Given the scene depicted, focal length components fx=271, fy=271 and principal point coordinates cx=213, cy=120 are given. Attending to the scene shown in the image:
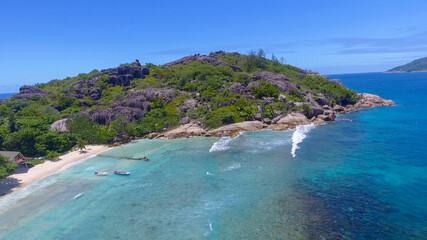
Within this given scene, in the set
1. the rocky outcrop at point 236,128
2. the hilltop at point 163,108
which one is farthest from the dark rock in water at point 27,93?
the rocky outcrop at point 236,128

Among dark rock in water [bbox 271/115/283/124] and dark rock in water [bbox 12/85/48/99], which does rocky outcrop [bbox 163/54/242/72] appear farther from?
dark rock in water [bbox 12/85/48/99]

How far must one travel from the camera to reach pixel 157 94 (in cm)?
9056

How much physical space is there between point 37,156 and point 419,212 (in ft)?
196

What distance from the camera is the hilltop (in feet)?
193

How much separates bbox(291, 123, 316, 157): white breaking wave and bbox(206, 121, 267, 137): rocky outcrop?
893 cm

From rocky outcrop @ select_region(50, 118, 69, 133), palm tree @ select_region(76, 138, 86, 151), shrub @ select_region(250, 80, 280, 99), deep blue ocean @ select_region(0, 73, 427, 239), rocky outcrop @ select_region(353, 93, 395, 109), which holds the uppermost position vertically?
shrub @ select_region(250, 80, 280, 99)

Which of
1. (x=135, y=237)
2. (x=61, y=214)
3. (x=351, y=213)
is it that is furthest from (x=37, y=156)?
(x=351, y=213)

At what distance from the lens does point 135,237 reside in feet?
84.7

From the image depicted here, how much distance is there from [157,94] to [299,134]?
4982cm

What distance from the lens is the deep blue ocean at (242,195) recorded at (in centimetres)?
2631

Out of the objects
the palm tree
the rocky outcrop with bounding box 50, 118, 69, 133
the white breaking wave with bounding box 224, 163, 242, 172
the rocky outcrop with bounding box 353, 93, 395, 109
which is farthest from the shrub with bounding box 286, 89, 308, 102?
the rocky outcrop with bounding box 50, 118, 69, 133

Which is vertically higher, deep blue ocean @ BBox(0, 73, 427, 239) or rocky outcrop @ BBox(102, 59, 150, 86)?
rocky outcrop @ BBox(102, 59, 150, 86)

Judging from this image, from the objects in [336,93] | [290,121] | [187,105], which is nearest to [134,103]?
[187,105]

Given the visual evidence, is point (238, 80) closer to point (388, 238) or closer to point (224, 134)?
point (224, 134)
